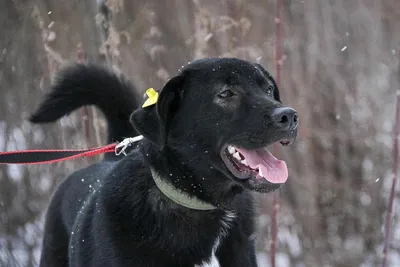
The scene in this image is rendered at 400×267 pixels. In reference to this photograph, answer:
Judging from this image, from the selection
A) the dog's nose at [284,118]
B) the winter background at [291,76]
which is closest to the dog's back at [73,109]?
the dog's nose at [284,118]

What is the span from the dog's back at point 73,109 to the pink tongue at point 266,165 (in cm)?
99

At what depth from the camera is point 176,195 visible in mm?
2387

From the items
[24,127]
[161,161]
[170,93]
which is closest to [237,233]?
[161,161]

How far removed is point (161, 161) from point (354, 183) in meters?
2.96

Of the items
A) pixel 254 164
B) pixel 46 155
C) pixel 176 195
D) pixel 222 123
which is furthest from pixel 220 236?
pixel 46 155

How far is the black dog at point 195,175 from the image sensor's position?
89.1 inches

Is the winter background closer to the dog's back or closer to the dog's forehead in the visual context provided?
the dog's back

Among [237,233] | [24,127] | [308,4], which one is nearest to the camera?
[237,233]

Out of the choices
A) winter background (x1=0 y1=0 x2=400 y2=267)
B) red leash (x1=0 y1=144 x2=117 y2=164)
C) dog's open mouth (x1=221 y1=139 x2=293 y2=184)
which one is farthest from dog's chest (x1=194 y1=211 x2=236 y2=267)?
winter background (x1=0 y1=0 x2=400 y2=267)

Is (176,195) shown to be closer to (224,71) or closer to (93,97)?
(224,71)

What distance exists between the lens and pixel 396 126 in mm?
4336

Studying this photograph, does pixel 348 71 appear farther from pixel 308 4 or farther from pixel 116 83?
pixel 116 83

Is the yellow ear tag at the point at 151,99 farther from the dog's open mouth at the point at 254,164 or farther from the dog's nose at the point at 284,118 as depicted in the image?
the dog's nose at the point at 284,118

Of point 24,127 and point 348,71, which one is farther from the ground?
point 348,71
